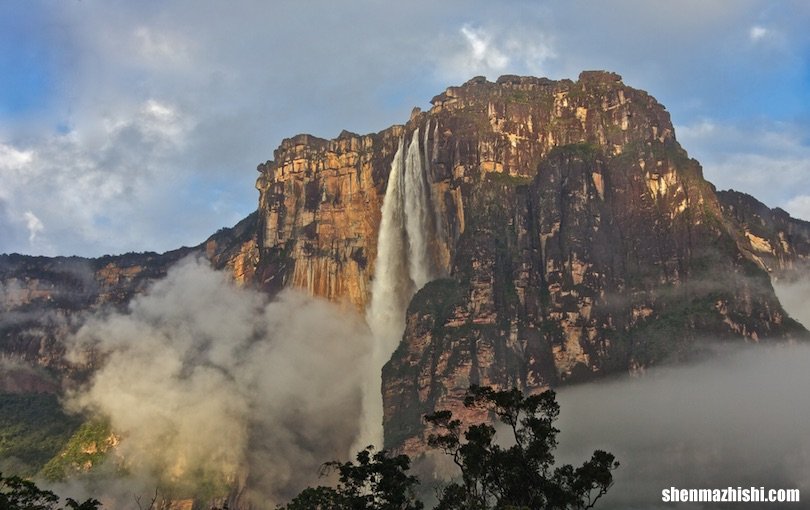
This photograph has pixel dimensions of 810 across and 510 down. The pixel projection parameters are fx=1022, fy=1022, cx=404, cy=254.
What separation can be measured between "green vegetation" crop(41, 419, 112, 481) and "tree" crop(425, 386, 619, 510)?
11424 cm

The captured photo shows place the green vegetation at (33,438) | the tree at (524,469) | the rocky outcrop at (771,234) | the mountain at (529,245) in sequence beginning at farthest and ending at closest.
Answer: the rocky outcrop at (771,234), the green vegetation at (33,438), the mountain at (529,245), the tree at (524,469)

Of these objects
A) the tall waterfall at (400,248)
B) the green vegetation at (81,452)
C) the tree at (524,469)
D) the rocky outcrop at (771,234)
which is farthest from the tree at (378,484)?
the rocky outcrop at (771,234)

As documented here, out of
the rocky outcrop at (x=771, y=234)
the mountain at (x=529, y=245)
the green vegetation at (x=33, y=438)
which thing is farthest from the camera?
the rocky outcrop at (x=771, y=234)

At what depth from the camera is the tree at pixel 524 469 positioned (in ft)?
244

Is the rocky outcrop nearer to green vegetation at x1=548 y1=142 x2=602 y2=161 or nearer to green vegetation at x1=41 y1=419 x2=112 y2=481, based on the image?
green vegetation at x1=548 y1=142 x2=602 y2=161

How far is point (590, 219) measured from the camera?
561ft

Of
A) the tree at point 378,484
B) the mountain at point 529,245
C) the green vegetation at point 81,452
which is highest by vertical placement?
the mountain at point 529,245

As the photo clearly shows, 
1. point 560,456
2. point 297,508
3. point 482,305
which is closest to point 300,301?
point 482,305

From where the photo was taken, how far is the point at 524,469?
247 ft

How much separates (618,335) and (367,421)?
145 ft

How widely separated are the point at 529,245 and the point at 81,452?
86444mm

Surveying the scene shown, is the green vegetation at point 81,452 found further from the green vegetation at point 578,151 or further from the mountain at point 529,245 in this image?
the green vegetation at point 578,151

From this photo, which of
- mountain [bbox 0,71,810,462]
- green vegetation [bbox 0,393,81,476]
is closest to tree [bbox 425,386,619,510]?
mountain [bbox 0,71,810,462]

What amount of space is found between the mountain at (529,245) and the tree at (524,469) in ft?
231
